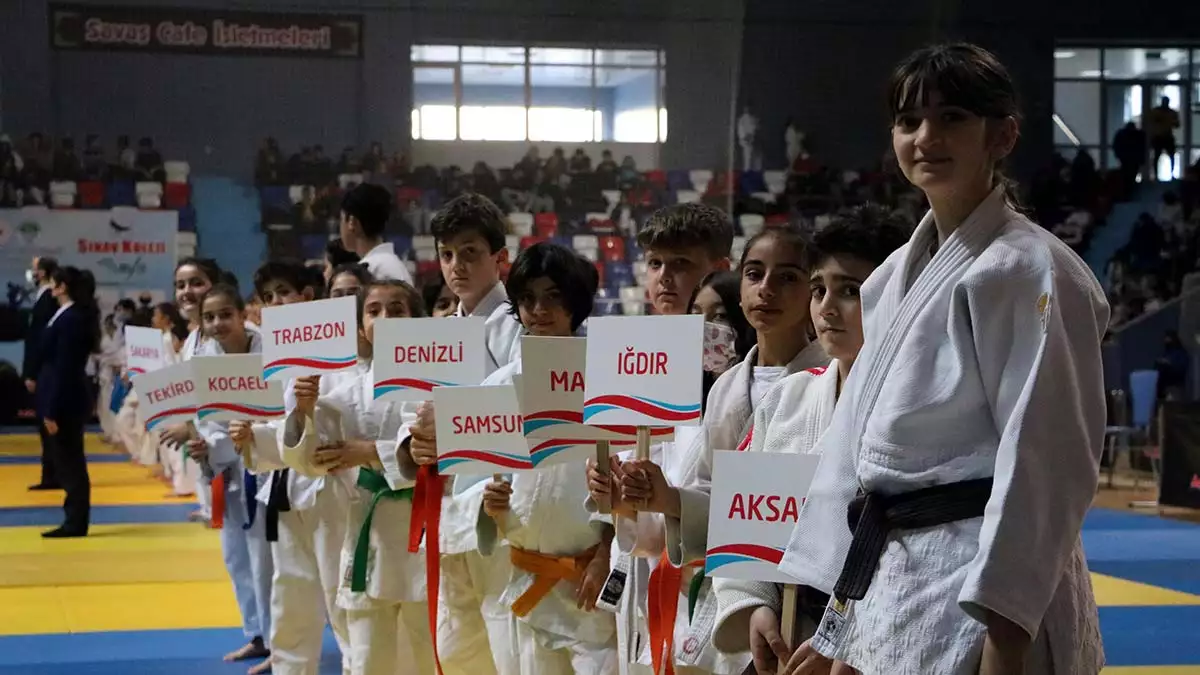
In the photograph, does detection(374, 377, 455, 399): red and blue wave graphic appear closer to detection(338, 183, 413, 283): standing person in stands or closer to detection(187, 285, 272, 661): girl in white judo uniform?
detection(187, 285, 272, 661): girl in white judo uniform

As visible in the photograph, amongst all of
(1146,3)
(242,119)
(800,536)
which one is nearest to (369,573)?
(800,536)

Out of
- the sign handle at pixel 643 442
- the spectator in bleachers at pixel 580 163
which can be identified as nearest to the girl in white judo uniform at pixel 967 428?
the sign handle at pixel 643 442

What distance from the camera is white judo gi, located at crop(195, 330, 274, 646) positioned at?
6.39 metres

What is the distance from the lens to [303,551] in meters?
5.59

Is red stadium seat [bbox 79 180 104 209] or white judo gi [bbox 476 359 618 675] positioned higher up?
red stadium seat [bbox 79 180 104 209]

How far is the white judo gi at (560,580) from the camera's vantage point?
397 cm

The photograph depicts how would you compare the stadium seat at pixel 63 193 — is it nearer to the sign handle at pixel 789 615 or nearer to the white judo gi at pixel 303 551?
the white judo gi at pixel 303 551

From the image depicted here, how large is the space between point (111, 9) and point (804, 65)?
29.7 ft

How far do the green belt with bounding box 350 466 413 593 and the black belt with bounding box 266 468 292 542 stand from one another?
619 mm

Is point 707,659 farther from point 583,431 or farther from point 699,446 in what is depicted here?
point 583,431

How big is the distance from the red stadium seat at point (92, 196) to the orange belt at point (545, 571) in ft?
55.3

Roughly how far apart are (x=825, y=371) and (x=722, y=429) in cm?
43

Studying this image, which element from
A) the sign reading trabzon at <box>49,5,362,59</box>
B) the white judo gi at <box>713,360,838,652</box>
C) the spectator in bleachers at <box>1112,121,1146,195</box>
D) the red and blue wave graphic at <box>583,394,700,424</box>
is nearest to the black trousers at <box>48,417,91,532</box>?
the red and blue wave graphic at <box>583,394,700,424</box>

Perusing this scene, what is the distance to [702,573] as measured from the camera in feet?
10.7
